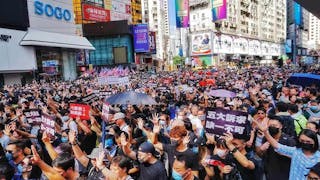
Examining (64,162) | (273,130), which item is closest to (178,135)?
(273,130)

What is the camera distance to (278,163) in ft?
14.5

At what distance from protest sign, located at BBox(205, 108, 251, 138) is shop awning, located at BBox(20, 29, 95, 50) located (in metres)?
34.8

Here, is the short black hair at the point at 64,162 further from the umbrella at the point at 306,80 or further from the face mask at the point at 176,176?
the umbrella at the point at 306,80

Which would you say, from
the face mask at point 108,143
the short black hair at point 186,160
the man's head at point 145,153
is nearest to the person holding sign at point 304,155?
the short black hair at point 186,160

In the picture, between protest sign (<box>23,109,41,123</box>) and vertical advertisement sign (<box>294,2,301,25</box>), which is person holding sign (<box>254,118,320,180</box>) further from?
vertical advertisement sign (<box>294,2,301,25</box>)

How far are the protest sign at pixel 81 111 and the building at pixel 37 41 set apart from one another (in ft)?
96.4

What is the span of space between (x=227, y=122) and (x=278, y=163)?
32.6 inches

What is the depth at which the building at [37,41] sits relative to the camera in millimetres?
34484

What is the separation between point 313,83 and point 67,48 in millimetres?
36703

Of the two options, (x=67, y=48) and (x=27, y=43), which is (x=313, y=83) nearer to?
(x=27, y=43)

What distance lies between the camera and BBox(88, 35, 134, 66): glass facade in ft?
229

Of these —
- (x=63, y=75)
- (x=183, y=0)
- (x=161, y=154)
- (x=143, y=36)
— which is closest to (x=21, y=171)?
(x=161, y=154)

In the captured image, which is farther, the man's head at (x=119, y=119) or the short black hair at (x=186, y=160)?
the man's head at (x=119, y=119)

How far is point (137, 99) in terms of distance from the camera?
9.18 m
